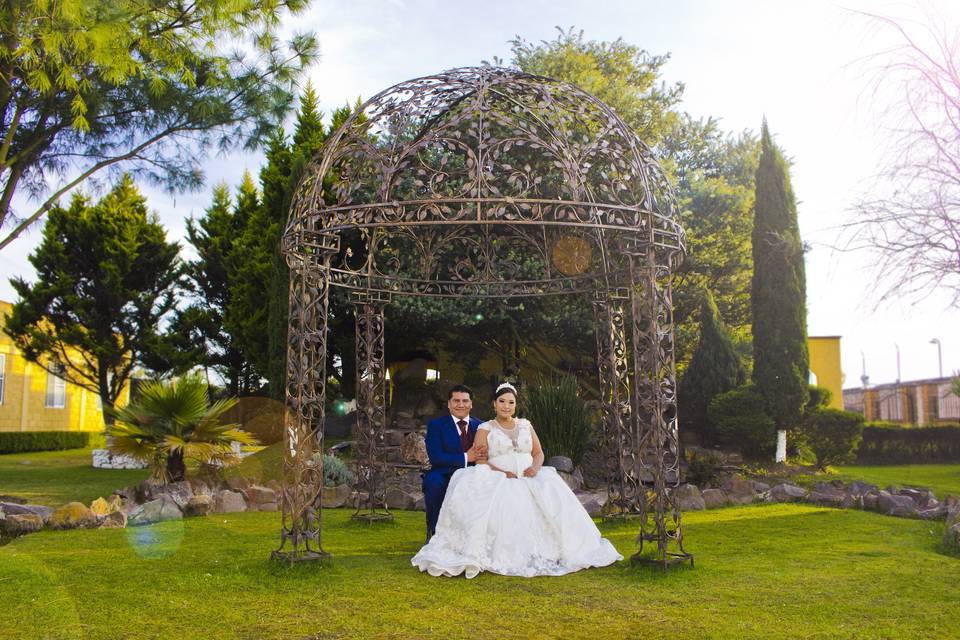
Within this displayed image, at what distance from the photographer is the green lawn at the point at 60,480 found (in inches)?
437

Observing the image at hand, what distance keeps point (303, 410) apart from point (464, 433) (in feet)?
5.21

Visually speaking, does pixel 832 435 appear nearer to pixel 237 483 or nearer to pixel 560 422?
pixel 560 422

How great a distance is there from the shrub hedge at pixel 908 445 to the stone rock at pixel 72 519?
1672 centimetres

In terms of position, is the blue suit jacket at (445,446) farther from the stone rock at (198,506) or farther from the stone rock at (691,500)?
the stone rock at (691,500)

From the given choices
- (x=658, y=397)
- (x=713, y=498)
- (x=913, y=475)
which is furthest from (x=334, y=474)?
(x=913, y=475)

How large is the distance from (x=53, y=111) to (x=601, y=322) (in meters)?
9.73

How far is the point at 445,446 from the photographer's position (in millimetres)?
6801

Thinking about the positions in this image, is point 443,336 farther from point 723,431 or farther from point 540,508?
point 540,508

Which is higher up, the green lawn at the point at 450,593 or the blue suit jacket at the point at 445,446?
the blue suit jacket at the point at 445,446

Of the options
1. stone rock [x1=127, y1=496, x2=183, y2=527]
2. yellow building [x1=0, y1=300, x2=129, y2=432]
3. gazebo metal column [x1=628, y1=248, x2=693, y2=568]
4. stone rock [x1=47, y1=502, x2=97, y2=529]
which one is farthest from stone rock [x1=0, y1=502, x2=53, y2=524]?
yellow building [x1=0, y1=300, x2=129, y2=432]

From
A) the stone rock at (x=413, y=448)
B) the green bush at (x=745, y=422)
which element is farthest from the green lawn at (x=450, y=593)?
the green bush at (x=745, y=422)

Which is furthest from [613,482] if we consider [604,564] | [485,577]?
[485,577]

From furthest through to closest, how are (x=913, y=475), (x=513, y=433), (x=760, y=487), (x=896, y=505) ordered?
(x=913, y=475)
(x=760, y=487)
(x=896, y=505)
(x=513, y=433)

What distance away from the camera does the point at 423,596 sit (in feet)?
16.2
